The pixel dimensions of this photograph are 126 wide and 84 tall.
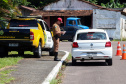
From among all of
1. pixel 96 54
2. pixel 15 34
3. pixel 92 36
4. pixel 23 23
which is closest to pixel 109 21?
pixel 23 23

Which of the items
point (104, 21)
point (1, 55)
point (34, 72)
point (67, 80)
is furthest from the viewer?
point (104, 21)

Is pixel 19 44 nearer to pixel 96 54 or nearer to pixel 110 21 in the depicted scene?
pixel 96 54

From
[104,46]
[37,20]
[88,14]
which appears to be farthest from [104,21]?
[104,46]

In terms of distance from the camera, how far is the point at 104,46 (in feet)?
52.5

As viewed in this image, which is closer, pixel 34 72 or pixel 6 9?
pixel 34 72

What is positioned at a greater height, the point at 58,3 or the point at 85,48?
the point at 58,3

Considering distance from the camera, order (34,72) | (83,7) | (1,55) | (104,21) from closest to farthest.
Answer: (34,72) < (1,55) < (104,21) < (83,7)

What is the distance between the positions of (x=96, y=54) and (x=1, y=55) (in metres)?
5.34

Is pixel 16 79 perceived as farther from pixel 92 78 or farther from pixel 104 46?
pixel 104 46

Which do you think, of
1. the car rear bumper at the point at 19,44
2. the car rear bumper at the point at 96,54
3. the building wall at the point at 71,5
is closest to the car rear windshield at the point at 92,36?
the car rear bumper at the point at 96,54

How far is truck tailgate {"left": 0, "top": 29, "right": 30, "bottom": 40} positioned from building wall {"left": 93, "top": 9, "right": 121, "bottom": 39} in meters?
28.5

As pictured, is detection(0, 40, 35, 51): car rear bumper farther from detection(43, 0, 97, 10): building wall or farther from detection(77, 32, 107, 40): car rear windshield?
detection(43, 0, 97, 10): building wall

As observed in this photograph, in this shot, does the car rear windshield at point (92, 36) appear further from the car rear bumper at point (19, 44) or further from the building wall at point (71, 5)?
the building wall at point (71, 5)

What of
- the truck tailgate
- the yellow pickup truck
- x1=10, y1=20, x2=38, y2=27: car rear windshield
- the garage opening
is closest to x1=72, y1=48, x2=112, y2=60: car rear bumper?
the yellow pickup truck
